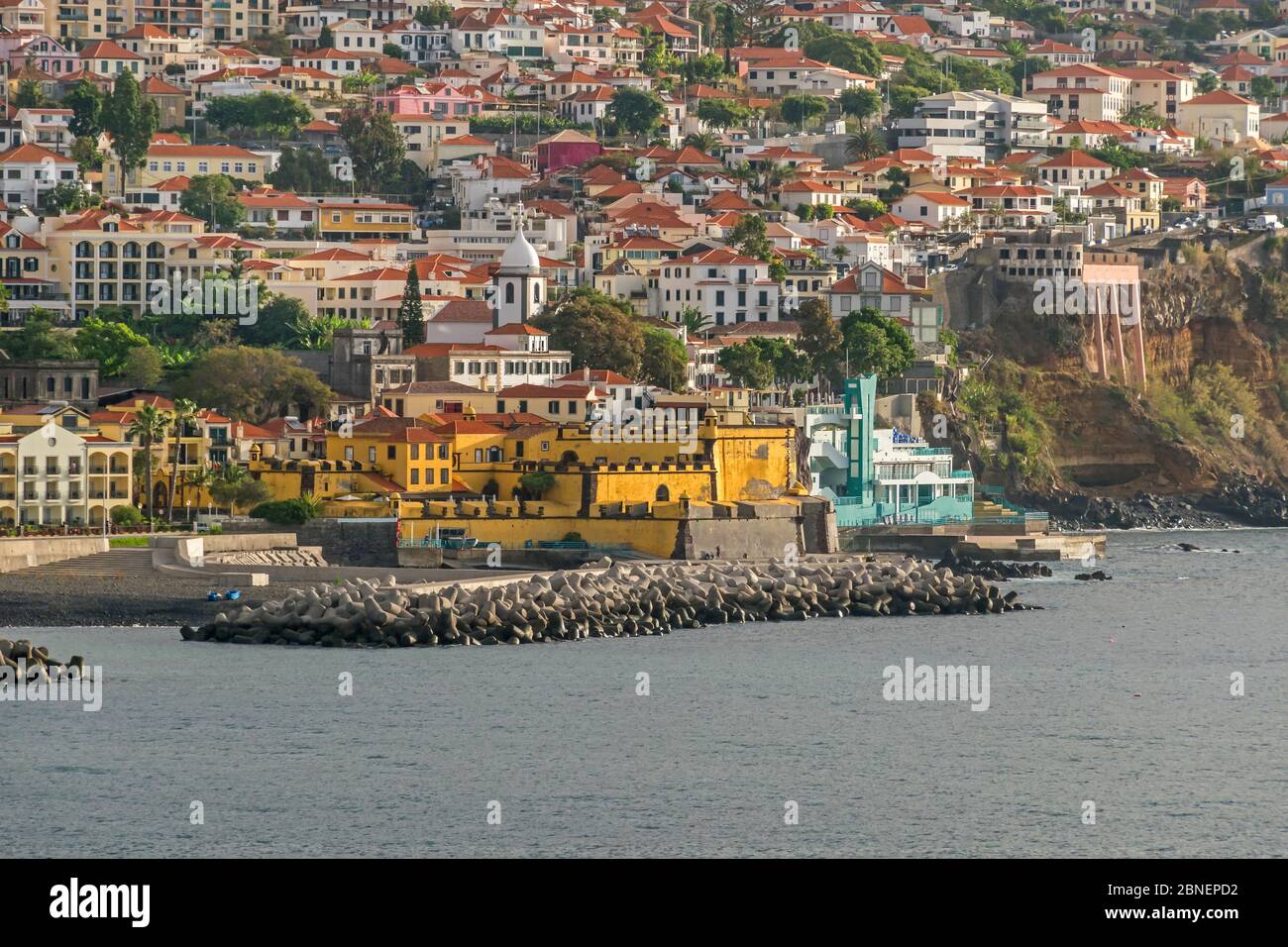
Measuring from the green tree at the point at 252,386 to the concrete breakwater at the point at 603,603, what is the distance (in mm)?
12313

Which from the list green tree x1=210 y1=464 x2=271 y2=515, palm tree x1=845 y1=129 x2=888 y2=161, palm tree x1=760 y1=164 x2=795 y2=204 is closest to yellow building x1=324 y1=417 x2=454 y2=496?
green tree x1=210 y1=464 x2=271 y2=515

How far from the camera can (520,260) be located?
7256cm

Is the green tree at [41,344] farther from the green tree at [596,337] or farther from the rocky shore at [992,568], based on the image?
the rocky shore at [992,568]

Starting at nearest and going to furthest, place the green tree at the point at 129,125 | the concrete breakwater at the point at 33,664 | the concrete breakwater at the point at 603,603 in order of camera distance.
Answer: the concrete breakwater at the point at 33,664, the concrete breakwater at the point at 603,603, the green tree at the point at 129,125

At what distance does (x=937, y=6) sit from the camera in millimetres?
138500

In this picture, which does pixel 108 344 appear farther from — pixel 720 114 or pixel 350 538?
pixel 720 114

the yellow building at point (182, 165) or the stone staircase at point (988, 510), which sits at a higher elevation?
the yellow building at point (182, 165)

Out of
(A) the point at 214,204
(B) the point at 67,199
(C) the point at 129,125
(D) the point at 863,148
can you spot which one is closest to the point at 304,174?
(C) the point at 129,125

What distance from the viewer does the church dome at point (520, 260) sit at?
72375 mm

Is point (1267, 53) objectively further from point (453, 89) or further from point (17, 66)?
point (17, 66)

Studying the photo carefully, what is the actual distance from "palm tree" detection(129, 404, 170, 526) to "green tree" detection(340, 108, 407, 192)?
136ft

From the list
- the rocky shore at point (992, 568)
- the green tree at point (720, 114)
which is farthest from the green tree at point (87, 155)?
the rocky shore at point (992, 568)

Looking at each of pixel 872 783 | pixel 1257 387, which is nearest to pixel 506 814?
pixel 872 783

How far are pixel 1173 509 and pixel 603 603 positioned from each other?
3826cm
